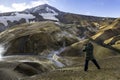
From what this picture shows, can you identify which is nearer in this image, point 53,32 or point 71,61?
point 71,61

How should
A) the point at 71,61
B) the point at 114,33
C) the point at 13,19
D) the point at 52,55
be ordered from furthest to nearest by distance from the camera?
the point at 13,19 → the point at 114,33 → the point at 52,55 → the point at 71,61

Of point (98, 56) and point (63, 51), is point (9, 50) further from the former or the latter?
point (98, 56)

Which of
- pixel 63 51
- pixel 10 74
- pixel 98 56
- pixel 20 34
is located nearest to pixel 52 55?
pixel 63 51

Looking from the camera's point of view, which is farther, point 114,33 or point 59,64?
point 114,33

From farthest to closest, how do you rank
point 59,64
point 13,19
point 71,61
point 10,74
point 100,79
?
point 13,19 → point 71,61 → point 59,64 → point 10,74 → point 100,79

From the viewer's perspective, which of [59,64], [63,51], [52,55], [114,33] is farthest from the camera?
[114,33]

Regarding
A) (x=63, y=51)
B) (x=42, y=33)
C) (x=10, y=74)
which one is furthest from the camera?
(x=42, y=33)

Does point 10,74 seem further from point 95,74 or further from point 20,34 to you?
point 20,34

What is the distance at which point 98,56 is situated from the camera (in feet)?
164

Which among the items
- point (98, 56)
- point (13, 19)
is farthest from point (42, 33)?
point (13, 19)

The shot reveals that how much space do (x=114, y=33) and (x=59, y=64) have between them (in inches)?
1462

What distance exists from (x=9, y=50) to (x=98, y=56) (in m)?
18.2

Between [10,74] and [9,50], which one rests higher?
[10,74]

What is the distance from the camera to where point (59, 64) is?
1752 inches
